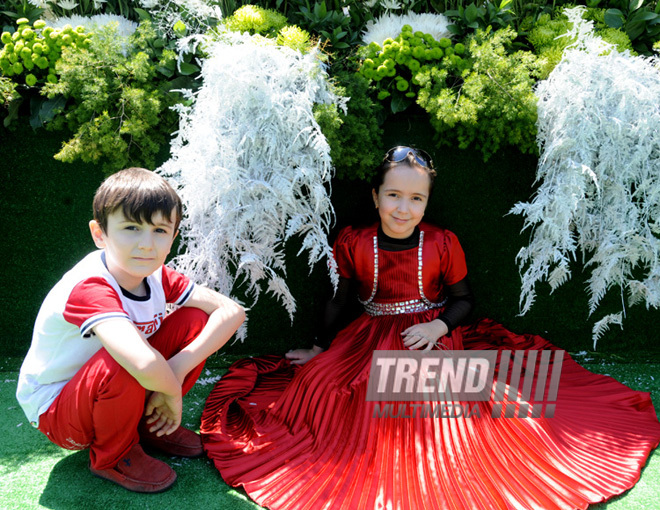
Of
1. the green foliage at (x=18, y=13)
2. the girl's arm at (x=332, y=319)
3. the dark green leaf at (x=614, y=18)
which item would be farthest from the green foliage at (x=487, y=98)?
the green foliage at (x=18, y=13)

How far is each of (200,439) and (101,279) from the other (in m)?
0.70

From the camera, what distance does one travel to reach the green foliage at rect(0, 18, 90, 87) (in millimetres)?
2279

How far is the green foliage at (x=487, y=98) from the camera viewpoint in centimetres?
230

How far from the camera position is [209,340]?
70.0 inches

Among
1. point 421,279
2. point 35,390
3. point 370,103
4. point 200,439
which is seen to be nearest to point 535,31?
point 370,103

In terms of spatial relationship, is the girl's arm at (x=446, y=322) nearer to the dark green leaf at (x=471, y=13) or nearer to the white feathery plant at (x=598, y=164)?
the white feathery plant at (x=598, y=164)

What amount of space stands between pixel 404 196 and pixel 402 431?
93 cm

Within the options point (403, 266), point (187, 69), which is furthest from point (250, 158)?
point (403, 266)

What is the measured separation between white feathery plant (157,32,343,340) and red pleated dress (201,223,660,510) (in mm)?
414

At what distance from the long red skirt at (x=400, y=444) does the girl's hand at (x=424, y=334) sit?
2.2 inches

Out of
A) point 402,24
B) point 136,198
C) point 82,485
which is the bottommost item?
point 82,485

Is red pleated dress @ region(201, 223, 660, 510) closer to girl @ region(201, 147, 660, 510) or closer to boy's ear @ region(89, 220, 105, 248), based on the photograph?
girl @ region(201, 147, 660, 510)

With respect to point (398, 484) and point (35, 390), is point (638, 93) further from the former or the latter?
point (35, 390)

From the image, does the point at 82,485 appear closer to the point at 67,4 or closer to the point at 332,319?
the point at 332,319
